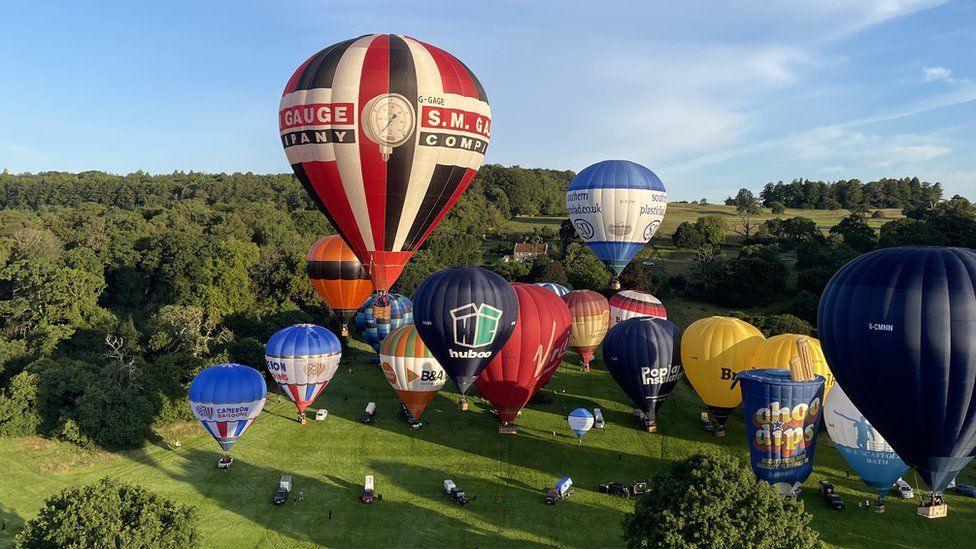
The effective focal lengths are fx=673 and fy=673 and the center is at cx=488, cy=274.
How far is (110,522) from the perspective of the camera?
59.8ft

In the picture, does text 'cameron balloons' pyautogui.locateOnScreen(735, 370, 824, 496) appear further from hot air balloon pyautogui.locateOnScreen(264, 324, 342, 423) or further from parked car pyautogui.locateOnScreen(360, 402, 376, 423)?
hot air balloon pyautogui.locateOnScreen(264, 324, 342, 423)

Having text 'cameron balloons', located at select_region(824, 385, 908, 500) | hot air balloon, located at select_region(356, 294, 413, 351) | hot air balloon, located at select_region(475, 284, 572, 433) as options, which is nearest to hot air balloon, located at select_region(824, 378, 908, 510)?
text 'cameron balloons', located at select_region(824, 385, 908, 500)

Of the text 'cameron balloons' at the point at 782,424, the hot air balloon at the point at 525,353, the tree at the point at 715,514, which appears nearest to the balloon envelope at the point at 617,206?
the hot air balloon at the point at 525,353

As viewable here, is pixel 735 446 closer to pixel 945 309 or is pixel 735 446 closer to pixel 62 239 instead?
pixel 945 309

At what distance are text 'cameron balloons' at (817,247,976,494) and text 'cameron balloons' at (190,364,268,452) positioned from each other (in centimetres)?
2215

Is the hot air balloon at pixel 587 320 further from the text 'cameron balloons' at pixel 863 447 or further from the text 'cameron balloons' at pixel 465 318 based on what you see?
the text 'cameron balloons' at pixel 863 447

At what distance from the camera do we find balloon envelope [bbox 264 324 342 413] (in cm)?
3173

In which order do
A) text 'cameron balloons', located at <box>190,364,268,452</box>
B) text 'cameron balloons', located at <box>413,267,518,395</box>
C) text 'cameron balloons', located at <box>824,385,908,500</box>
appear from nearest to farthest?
text 'cameron balloons', located at <box>824,385,908,500</box>, text 'cameron balloons', located at <box>413,267,518,395</box>, text 'cameron balloons', located at <box>190,364,268,452</box>

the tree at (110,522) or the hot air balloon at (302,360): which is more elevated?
the hot air balloon at (302,360)

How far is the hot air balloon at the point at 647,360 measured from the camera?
30.8m

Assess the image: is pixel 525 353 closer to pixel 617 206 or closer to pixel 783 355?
pixel 783 355

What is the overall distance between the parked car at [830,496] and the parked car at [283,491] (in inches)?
799

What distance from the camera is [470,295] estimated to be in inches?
1087

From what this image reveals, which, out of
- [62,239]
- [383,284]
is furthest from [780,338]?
[62,239]
